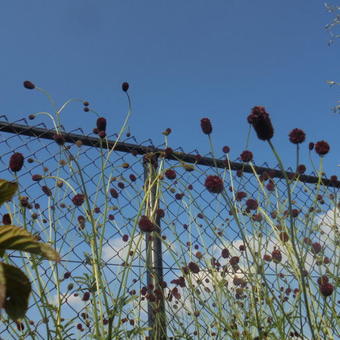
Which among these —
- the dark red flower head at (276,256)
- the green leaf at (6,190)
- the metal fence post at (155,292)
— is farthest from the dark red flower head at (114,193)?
the green leaf at (6,190)

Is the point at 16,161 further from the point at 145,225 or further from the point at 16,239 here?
the point at 16,239

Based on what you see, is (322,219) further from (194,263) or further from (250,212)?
(194,263)

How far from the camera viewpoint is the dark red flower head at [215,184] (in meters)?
1.13

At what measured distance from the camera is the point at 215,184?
3.74 feet

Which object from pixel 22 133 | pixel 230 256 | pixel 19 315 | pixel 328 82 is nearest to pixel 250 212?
pixel 230 256

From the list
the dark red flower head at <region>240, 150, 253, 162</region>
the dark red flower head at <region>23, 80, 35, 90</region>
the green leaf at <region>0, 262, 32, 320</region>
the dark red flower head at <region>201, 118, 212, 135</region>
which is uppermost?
the dark red flower head at <region>23, 80, 35, 90</region>

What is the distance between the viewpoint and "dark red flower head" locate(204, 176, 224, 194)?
1131 mm

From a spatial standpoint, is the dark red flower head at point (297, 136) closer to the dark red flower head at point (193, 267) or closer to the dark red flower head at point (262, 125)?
A: the dark red flower head at point (262, 125)

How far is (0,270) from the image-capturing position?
1.91 ft

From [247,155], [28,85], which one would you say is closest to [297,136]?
[247,155]

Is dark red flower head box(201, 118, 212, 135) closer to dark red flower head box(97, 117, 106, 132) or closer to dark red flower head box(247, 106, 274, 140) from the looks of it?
dark red flower head box(97, 117, 106, 132)

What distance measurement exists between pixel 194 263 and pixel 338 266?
1.62 feet

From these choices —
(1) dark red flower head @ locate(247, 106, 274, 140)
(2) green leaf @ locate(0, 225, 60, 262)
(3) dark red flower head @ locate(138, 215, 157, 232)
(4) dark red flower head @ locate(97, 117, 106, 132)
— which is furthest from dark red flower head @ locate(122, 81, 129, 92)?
(2) green leaf @ locate(0, 225, 60, 262)

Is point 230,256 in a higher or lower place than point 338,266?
higher
